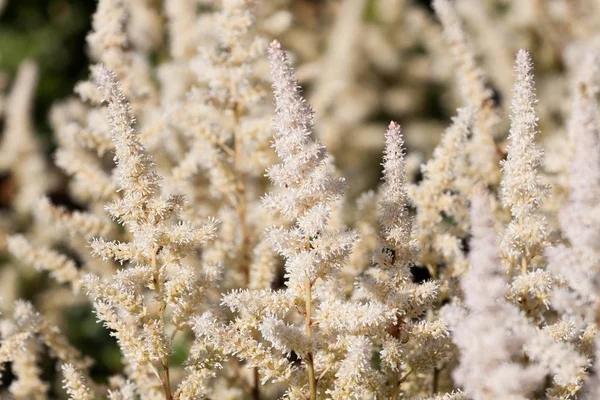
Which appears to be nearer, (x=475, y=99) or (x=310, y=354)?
(x=310, y=354)

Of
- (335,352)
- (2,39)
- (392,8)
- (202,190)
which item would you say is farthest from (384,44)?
(335,352)

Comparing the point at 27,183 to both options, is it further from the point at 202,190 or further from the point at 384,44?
the point at 384,44

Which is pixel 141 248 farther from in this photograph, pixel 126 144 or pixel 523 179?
pixel 523 179

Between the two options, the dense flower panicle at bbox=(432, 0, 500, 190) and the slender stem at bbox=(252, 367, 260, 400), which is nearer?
the slender stem at bbox=(252, 367, 260, 400)

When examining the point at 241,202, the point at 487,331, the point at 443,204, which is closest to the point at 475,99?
the point at 443,204

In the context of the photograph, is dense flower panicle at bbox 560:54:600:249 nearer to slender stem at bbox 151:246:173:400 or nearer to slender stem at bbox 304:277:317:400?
slender stem at bbox 304:277:317:400

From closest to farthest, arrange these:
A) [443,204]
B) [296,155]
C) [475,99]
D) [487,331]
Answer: [487,331] → [296,155] → [443,204] → [475,99]

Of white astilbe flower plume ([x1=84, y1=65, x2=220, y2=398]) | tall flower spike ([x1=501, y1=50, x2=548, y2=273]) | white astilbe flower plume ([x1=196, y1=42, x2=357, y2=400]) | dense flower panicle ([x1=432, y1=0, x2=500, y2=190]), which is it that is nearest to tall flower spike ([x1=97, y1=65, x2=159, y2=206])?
white astilbe flower plume ([x1=84, y1=65, x2=220, y2=398])

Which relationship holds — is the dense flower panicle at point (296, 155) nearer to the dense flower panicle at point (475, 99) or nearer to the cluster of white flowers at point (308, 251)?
the cluster of white flowers at point (308, 251)

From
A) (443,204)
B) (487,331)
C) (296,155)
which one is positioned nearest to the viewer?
(487,331)

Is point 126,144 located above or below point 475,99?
below
